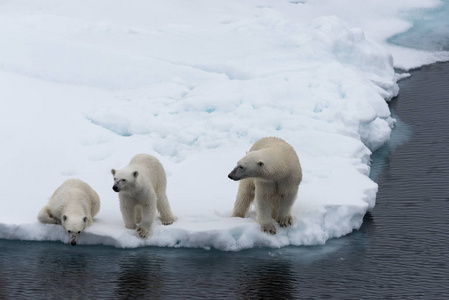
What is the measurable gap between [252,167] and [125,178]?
162 centimetres

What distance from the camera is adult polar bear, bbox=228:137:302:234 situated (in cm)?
1180

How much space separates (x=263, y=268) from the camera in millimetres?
11727

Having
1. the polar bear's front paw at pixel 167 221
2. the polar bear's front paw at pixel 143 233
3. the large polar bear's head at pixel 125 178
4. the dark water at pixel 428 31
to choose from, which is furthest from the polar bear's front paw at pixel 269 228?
the dark water at pixel 428 31

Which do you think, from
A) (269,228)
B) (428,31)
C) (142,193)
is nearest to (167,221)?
(142,193)

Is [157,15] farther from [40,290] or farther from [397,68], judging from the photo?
[40,290]

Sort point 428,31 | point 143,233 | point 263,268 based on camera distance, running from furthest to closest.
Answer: point 428,31
point 143,233
point 263,268

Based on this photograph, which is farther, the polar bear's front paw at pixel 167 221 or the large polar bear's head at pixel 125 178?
the polar bear's front paw at pixel 167 221

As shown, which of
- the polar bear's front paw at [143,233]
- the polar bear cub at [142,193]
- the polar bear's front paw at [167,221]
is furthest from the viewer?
the polar bear's front paw at [167,221]

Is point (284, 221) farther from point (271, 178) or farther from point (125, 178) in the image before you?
point (125, 178)

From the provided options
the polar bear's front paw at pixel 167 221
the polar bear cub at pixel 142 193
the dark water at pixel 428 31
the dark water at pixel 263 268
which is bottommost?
the dark water at pixel 263 268

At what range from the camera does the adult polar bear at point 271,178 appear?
11797 millimetres

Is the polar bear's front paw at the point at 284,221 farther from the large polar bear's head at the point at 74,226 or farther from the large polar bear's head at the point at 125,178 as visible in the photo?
the large polar bear's head at the point at 74,226

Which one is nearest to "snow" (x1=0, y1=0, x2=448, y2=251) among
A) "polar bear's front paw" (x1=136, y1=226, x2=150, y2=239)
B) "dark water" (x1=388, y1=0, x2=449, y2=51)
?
"polar bear's front paw" (x1=136, y1=226, x2=150, y2=239)

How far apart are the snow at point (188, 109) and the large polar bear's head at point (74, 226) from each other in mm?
243
